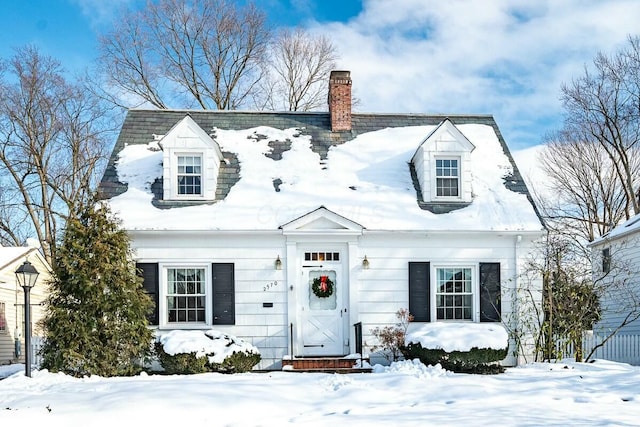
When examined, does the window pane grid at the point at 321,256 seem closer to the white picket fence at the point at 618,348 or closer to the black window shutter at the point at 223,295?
the black window shutter at the point at 223,295

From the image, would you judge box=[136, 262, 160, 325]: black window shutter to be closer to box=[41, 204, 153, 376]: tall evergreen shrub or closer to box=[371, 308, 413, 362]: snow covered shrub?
box=[41, 204, 153, 376]: tall evergreen shrub

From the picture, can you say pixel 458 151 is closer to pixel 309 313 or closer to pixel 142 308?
pixel 309 313

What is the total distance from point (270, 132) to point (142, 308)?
236 inches

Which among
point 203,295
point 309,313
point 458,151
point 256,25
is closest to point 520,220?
point 458,151

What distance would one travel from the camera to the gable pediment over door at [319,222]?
530 inches

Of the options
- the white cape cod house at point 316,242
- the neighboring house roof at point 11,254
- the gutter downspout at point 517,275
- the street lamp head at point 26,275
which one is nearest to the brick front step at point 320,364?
the white cape cod house at point 316,242

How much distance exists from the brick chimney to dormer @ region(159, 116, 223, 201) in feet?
11.3

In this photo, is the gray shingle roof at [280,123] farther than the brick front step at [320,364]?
Yes

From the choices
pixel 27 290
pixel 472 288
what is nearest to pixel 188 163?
pixel 27 290

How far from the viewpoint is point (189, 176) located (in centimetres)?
1425

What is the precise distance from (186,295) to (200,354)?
5.91ft

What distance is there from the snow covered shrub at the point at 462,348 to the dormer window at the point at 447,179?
137 inches

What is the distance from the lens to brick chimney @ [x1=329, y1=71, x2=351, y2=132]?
1592 cm

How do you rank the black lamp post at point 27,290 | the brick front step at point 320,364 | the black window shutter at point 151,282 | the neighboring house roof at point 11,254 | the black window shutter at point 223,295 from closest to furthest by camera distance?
the black lamp post at point 27,290
the brick front step at point 320,364
the black window shutter at point 151,282
the black window shutter at point 223,295
the neighboring house roof at point 11,254
